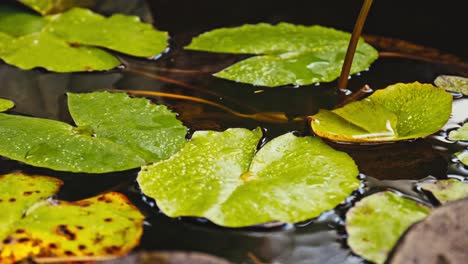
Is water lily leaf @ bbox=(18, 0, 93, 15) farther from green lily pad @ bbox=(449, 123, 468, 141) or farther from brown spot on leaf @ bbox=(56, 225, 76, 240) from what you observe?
green lily pad @ bbox=(449, 123, 468, 141)

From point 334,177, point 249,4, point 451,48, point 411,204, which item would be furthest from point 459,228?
point 249,4

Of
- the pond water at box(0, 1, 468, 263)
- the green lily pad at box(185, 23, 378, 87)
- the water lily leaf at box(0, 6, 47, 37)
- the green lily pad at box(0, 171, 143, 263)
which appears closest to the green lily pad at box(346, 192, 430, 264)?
the pond water at box(0, 1, 468, 263)

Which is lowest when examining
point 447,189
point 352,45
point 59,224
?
point 59,224

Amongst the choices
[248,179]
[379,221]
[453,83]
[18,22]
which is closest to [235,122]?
[248,179]

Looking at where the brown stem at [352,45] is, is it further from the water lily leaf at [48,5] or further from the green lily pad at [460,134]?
the water lily leaf at [48,5]

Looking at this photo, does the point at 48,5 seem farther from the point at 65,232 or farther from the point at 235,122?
the point at 65,232

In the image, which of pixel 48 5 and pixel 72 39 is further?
pixel 48 5
